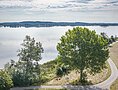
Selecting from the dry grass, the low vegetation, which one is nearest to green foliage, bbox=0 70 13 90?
the low vegetation

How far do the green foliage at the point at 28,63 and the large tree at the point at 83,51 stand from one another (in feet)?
16.1

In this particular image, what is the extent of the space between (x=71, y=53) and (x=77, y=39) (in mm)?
2826

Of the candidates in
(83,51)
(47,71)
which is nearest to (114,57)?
(47,71)

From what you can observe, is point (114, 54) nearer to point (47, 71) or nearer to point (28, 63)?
point (47, 71)

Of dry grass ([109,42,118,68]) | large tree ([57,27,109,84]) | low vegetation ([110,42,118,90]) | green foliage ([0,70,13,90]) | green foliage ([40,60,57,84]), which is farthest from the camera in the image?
dry grass ([109,42,118,68])

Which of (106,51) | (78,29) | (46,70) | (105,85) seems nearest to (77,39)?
(78,29)

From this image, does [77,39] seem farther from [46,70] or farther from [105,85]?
[46,70]

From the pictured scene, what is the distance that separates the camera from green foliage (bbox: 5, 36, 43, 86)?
180 feet

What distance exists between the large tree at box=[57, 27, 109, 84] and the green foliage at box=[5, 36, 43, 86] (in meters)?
4.90

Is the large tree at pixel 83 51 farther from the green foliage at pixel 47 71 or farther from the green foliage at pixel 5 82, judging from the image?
the green foliage at pixel 5 82

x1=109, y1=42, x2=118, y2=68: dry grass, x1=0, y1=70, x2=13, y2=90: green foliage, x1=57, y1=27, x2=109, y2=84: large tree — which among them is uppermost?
x1=57, y1=27, x2=109, y2=84: large tree

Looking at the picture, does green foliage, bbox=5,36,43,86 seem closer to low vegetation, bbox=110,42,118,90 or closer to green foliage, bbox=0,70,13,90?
green foliage, bbox=0,70,13,90

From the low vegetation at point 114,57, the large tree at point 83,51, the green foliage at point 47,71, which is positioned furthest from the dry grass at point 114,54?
the large tree at point 83,51

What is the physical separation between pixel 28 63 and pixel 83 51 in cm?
1075
